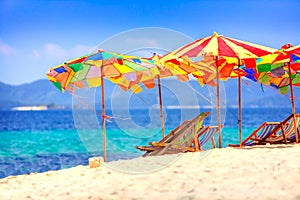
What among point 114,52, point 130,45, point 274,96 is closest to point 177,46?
point 130,45

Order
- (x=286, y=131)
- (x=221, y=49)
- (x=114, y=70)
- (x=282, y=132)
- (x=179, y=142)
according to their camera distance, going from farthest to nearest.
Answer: (x=286, y=131)
(x=282, y=132)
(x=114, y=70)
(x=179, y=142)
(x=221, y=49)

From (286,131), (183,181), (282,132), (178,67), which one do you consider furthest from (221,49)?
(183,181)

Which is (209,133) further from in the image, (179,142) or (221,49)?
(221,49)

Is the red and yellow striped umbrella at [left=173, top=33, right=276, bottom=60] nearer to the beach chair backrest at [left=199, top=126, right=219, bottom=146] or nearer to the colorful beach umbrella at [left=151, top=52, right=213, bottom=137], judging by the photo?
the colorful beach umbrella at [left=151, top=52, right=213, bottom=137]

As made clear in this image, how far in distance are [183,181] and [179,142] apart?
3.00 m

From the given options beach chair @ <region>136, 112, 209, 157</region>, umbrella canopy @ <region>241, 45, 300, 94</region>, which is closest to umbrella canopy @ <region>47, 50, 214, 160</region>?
beach chair @ <region>136, 112, 209, 157</region>

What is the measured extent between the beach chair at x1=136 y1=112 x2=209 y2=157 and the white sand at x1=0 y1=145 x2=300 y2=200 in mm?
911

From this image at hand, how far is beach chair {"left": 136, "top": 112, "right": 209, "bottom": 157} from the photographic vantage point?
754 cm

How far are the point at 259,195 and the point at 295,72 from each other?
6509 millimetres

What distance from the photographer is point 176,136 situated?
7770 mm

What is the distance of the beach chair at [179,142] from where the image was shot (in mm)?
7543

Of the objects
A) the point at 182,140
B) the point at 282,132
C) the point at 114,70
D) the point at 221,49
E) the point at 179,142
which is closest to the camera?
the point at 221,49

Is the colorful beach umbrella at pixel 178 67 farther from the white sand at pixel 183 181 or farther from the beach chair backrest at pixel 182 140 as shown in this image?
the white sand at pixel 183 181

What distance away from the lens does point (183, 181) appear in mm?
4691
